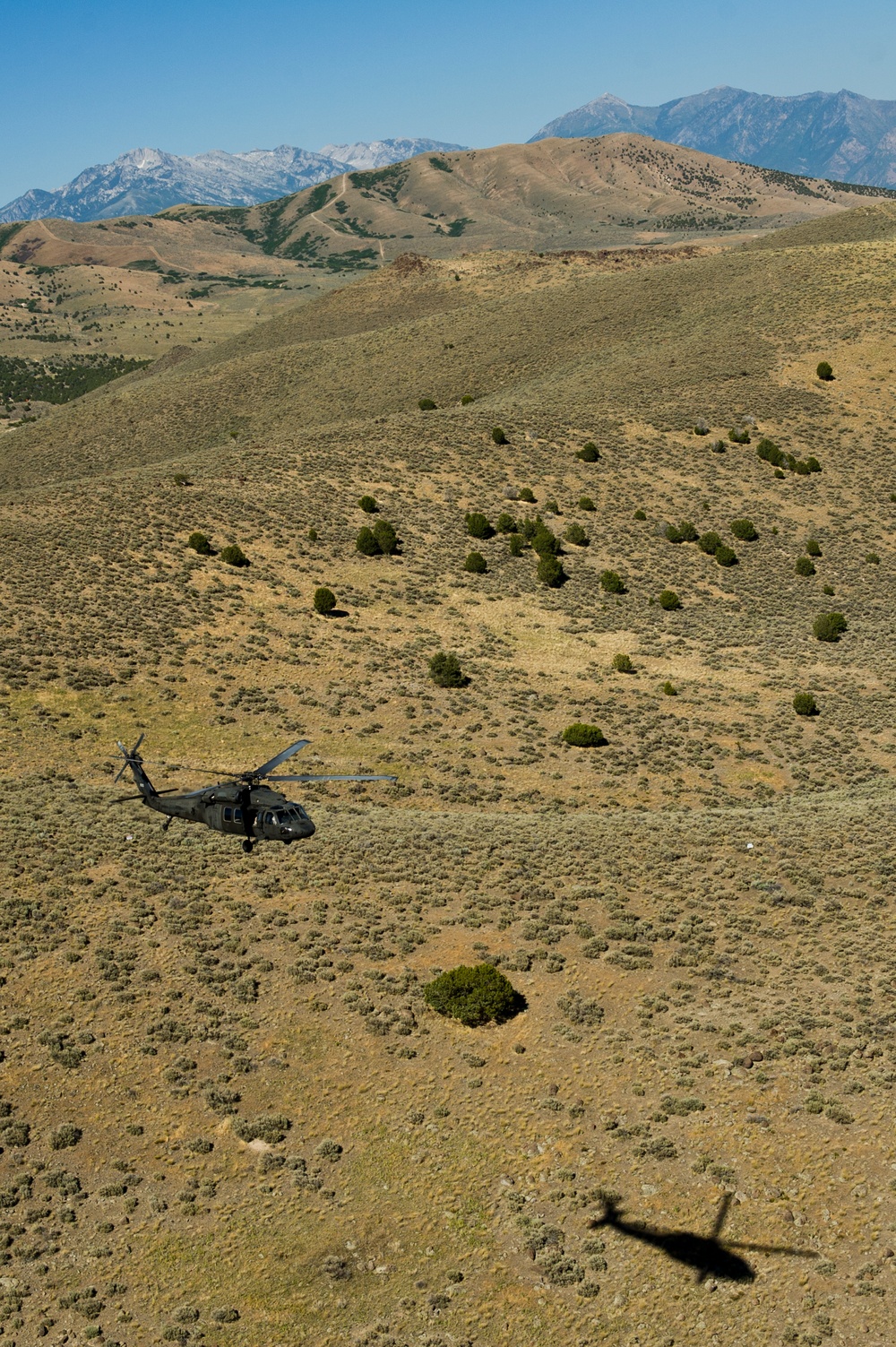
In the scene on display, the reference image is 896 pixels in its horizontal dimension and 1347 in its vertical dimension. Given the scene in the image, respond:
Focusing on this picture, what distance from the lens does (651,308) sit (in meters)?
106

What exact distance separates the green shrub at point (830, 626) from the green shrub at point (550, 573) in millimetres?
15899

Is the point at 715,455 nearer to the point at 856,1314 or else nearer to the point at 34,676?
the point at 34,676

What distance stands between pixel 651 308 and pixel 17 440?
2971 inches

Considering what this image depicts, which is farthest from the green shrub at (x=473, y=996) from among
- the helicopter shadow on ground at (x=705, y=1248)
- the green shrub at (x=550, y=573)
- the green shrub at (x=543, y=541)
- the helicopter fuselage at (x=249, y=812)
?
the green shrub at (x=543, y=541)

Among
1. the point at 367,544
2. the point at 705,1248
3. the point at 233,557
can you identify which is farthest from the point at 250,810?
the point at 367,544

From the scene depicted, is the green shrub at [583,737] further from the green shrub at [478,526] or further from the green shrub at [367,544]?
the green shrub at [478,526]

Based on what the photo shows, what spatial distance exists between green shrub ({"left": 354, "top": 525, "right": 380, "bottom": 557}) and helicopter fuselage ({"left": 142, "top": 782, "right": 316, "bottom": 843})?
37152 millimetres

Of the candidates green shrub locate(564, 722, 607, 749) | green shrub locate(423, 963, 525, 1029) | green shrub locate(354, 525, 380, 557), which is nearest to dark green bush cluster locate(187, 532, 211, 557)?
green shrub locate(354, 525, 380, 557)

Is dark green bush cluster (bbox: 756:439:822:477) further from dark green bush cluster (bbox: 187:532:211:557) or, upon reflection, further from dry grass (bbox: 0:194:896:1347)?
dark green bush cluster (bbox: 187:532:211:557)

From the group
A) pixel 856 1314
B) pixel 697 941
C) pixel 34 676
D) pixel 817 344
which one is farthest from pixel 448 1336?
pixel 817 344

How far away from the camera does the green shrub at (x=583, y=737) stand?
40906 mm

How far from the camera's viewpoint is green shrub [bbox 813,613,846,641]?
178 feet

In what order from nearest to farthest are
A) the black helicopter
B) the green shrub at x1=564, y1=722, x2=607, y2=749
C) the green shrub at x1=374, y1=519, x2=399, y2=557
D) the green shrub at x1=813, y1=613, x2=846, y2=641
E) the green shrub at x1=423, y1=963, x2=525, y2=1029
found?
the black helicopter → the green shrub at x1=423, y1=963, x2=525, y2=1029 → the green shrub at x1=564, y1=722, x2=607, y2=749 → the green shrub at x1=813, y1=613, x2=846, y2=641 → the green shrub at x1=374, y1=519, x2=399, y2=557

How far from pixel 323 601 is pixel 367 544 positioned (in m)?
9.44
